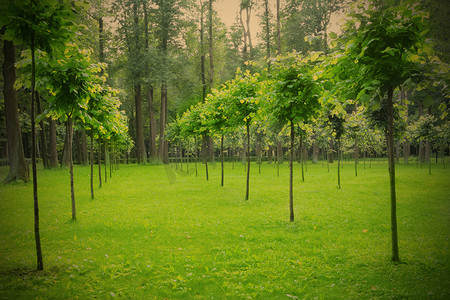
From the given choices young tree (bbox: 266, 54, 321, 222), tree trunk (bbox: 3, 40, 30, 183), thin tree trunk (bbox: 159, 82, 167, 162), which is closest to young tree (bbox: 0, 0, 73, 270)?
young tree (bbox: 266, 54, 321, 222)

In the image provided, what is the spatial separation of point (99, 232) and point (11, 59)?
13.2m

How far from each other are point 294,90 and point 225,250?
4.54 meters

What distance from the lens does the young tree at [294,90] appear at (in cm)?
653

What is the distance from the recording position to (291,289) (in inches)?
162

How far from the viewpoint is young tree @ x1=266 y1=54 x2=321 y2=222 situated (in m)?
6.53

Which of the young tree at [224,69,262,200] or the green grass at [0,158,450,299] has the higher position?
the young tree at [224,69,262,200]

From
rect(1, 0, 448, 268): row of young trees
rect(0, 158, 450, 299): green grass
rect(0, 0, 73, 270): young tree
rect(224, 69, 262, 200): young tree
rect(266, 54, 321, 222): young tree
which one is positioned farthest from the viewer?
rect(224, 69, 262, 200): young tree

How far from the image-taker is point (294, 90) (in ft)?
22.3

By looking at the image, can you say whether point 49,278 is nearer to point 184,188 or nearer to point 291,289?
point 291,289

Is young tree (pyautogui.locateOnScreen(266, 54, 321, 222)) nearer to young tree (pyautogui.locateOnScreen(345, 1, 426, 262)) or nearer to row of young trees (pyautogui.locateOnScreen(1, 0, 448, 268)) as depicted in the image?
row of young trees (pyautogui.locateOnScreen(1, 0, 448, 268))

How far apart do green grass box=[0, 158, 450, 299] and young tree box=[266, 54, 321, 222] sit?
342 cm

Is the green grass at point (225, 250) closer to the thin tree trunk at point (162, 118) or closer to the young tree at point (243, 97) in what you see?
the young tree at point (243, 97)

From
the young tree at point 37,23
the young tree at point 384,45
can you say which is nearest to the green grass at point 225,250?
the young tree at point 37,23

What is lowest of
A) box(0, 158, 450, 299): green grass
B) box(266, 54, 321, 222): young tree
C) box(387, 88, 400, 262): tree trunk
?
box(0, 158, 450, 299): green grass
